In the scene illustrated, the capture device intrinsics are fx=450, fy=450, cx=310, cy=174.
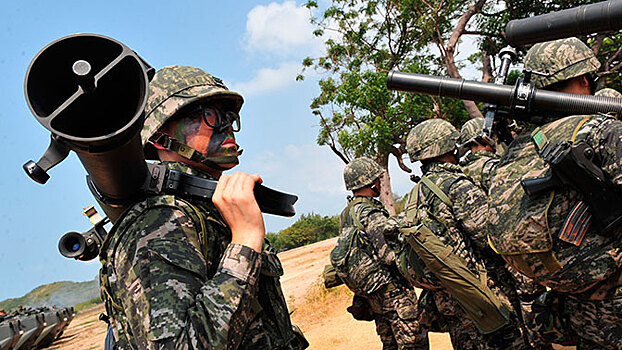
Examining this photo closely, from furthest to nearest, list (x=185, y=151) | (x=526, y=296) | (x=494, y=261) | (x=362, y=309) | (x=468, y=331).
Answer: (x=362, y=309), (x=494, y=261), (x=468, y=331), (x=526, y=296), (x=185, y=151)

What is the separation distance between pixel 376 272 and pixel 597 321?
115 inches

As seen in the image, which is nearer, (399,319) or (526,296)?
(526,296)

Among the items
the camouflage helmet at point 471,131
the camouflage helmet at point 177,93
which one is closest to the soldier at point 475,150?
the camouflage helmet at point 471,131

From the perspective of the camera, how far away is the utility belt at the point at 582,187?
2.64 meters

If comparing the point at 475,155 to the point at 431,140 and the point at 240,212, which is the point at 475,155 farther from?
the point at 240,212

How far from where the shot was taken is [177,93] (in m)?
2.12

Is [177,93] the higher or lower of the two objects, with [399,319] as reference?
higher

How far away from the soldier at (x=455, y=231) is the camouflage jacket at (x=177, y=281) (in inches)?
117

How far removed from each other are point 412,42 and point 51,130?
17.2m

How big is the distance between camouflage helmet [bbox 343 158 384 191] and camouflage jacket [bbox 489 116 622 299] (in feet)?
9.90

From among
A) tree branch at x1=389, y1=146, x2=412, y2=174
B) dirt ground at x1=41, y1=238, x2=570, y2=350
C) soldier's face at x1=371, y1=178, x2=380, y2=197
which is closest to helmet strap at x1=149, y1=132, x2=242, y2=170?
soldier's face at x1=371, y1=178, x2=380, y2=197

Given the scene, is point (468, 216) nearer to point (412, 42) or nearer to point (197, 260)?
point (197, 260)

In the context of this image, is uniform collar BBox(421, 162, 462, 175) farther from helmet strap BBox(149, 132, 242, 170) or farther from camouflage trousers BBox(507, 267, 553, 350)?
helmet strap BBox(149, 132, 242, 170)

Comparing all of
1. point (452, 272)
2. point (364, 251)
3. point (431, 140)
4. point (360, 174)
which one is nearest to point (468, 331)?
point (452, 272)
